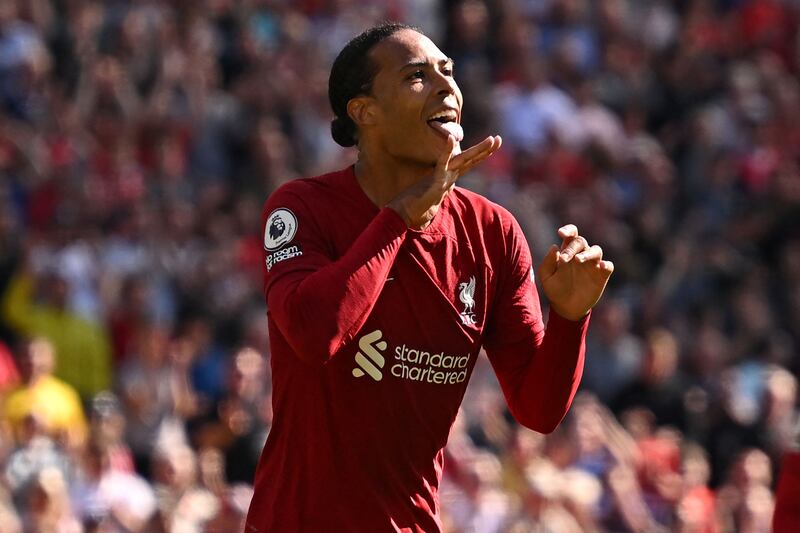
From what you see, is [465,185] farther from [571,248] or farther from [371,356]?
[371,356]

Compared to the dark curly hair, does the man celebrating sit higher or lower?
lower

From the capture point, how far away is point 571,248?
4402mm

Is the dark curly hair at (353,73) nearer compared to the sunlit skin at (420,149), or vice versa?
the sunlit skin at (420,149)

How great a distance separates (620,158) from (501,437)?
13.8ft

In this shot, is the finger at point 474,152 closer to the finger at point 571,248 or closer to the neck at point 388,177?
the neck at point 388,177

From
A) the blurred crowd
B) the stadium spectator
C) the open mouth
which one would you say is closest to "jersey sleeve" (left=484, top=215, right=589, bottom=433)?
the open mouth

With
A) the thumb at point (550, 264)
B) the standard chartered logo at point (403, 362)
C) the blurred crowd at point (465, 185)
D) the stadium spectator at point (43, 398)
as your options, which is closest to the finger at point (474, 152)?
the thumb at point (550, 264)

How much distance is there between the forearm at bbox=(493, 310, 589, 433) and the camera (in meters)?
4.40

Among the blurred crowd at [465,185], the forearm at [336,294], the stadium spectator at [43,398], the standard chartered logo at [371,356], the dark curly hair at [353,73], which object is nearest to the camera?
the forearm at [336,294]

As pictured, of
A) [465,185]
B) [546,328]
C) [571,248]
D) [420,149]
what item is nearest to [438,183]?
[420,149]

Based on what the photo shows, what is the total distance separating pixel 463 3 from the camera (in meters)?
16.1

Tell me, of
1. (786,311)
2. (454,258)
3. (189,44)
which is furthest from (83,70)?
(454,258)

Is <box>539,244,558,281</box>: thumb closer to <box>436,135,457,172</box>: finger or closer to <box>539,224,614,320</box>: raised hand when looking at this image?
<box>539,224,614,320</box>: raised hand

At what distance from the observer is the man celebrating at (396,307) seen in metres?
4.25
